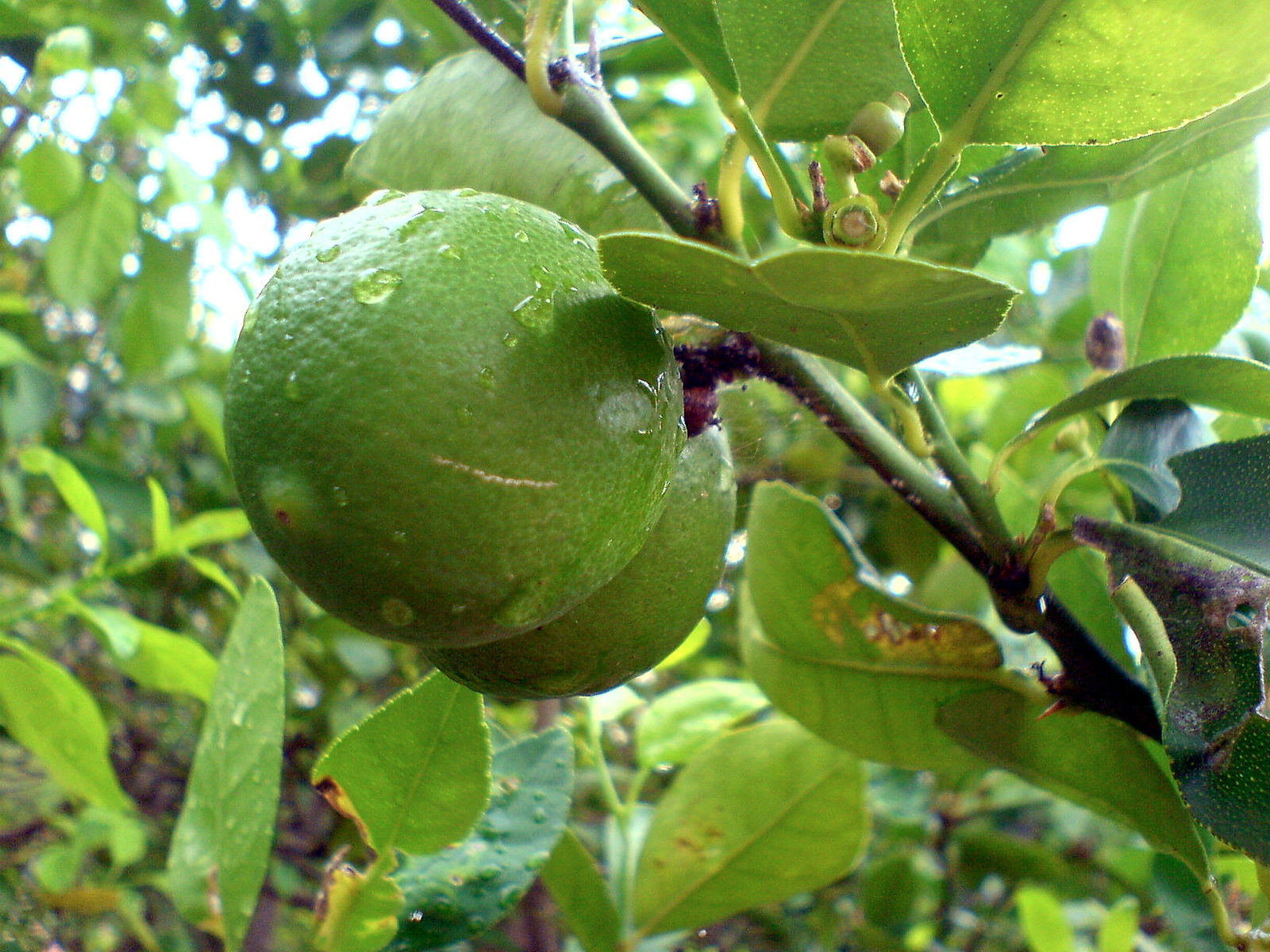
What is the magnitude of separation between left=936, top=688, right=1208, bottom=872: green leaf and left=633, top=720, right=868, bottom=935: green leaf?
0.22m

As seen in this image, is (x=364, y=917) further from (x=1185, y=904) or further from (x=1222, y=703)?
(x=1185, y=904)

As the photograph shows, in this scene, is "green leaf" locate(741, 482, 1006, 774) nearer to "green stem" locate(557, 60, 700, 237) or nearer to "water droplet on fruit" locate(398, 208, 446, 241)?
"green stem" locate(557, 60, 700, 237)

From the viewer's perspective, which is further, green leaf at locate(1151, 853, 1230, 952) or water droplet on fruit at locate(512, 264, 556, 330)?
green leaf at locate(1151, 853, 1230, 952)

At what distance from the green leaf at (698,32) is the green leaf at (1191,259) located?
0.50m

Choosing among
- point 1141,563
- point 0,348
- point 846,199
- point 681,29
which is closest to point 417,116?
point 681,29

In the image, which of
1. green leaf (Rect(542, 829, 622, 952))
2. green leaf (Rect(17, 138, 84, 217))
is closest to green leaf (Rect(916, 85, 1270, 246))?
green leaf (Rect(542, 829, 622, 952))

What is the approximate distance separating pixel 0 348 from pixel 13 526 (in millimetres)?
548

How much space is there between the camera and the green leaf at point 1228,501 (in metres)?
0.68

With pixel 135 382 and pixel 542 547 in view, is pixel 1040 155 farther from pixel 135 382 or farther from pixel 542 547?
pixel 135 382

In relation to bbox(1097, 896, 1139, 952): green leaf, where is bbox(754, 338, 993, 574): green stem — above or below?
above

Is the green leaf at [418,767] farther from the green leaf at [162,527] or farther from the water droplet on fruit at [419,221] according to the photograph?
the green leaf at [162,527]

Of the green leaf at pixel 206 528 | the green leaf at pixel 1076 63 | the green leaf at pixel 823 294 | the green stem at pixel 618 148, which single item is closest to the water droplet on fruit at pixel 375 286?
the green leaf at pixel 823 294

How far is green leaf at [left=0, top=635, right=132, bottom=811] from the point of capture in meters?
1.08

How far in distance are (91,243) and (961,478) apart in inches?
68.7
